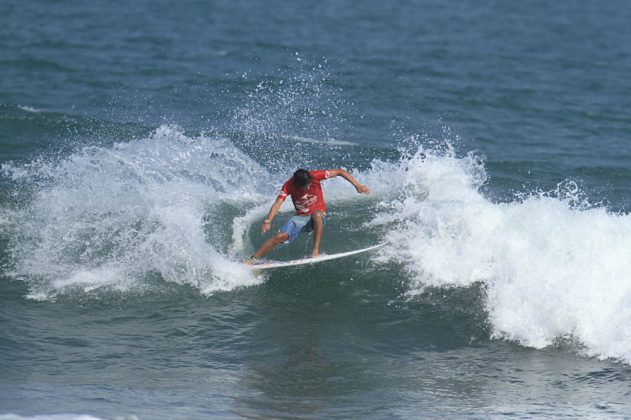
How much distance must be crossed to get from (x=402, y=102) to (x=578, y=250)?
11.8m

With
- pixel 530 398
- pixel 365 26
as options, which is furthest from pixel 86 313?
pixel 365 26

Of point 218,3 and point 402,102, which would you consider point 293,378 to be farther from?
point 218,3

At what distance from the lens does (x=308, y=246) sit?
623 inches

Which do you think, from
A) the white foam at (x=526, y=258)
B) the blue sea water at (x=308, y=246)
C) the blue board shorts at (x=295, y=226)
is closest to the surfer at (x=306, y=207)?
the blue board shorts at (x=295, y=226)

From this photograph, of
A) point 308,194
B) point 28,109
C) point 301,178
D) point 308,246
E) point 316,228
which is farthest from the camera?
point 28,109

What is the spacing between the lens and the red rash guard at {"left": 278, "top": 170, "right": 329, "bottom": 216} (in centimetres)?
1423

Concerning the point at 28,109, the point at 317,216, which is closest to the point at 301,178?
the point at 317,216

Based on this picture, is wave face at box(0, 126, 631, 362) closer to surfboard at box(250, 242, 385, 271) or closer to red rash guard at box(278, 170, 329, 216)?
surfboard at box(250, 242, 385, 271)

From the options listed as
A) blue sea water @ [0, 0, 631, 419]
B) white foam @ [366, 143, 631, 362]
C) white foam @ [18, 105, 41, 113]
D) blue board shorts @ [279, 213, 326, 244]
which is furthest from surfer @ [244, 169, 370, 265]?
white foam @ [18, 105, 41, 113]

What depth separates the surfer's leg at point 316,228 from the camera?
47.6 feet

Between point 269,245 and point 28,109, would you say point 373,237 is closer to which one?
point 269,245

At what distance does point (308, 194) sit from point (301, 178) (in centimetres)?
55

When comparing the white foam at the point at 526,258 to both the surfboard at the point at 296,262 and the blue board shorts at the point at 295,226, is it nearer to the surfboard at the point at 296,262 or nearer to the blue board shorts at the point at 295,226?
Answer: the surfboard at the point at 296,262

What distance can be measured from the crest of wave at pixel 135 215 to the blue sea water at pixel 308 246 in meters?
0.04
